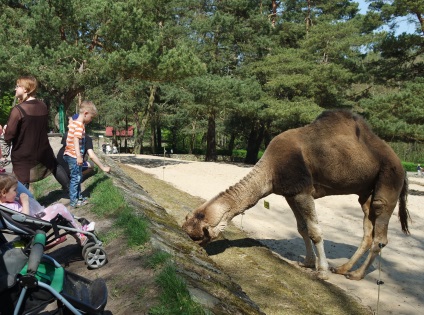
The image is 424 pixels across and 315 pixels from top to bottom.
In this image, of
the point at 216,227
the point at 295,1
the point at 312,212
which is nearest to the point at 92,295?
the point at 216,227

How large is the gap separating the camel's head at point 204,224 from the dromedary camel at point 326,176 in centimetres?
24

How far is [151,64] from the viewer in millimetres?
16359

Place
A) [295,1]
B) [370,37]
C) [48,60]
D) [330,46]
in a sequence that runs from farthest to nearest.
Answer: [295,1], [330,46], [370,37], [48,60]

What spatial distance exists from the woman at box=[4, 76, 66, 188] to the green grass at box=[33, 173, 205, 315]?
3.33ft

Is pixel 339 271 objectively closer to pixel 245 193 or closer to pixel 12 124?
pixel 245 193

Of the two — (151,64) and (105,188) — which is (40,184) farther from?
(151,64)

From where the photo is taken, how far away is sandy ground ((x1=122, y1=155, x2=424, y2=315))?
20.1 ft

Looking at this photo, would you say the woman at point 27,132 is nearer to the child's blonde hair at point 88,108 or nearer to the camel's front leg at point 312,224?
the child's blonde hair at point 88,108

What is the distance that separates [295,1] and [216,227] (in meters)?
26.8

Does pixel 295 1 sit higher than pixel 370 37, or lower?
higher

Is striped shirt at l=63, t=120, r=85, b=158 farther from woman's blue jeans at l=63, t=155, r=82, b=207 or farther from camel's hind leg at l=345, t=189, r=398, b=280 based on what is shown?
camel's hind leg at l=345, t=189, r=398, b=280

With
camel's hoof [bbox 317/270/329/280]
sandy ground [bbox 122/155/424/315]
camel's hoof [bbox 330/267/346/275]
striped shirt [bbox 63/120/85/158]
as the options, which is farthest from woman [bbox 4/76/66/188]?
camel's hoof [bbox 330/267/346/275]

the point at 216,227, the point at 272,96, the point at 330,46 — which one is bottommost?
the point at 216,227

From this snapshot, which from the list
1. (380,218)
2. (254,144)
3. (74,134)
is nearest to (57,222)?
(74,134)
